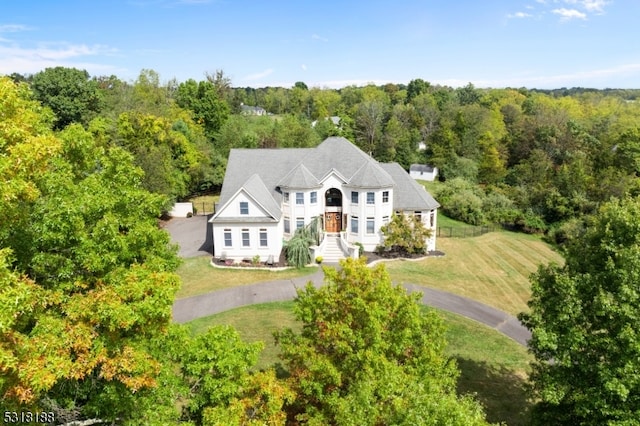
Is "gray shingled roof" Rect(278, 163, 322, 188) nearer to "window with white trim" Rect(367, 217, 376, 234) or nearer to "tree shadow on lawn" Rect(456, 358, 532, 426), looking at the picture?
"window with white trim" Rect(367, 217, 376, 234)

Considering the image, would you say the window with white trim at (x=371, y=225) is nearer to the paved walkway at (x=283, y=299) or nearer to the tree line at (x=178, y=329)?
the paved walkway at (x=283, y=299)

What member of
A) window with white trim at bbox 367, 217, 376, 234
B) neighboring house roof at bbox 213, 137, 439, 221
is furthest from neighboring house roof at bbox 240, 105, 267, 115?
window with white trim at bbox 367, 217, 376, 234

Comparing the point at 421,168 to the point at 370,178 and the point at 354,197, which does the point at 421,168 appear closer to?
the point at 370,178

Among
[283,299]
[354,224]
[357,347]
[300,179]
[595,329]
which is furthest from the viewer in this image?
[354,224]

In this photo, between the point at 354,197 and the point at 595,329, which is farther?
the point at 354,197

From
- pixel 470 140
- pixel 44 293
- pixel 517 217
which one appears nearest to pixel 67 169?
pixel 44 293

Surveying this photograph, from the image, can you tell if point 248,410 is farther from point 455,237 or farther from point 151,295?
point 455,237

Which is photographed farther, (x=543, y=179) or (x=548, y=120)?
(x=548, y=120)

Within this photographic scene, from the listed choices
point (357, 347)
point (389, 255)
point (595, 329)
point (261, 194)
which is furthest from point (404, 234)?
point (357, 347)
